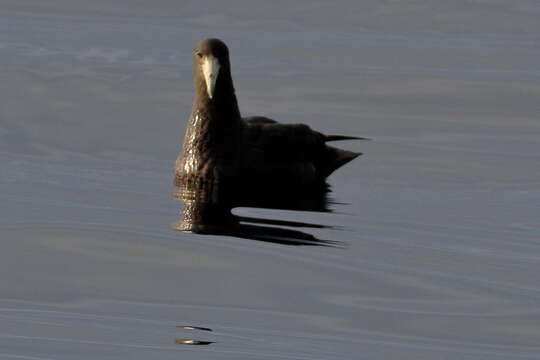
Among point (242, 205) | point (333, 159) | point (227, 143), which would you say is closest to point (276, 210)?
point (242, 205)

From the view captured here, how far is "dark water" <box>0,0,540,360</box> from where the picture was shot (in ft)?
35.3

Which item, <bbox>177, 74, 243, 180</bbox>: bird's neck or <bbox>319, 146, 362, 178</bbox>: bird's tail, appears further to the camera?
<bbox>319, 146, 362, 178</bbox>: bird's tail

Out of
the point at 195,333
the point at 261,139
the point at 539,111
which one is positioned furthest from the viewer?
the point at 539,111

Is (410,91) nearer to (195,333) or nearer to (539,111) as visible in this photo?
(539,111)

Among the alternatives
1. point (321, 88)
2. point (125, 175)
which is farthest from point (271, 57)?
point (125, 175)

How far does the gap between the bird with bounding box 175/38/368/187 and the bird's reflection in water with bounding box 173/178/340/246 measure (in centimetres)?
12

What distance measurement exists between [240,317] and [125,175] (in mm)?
4984

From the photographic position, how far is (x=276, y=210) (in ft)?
47.4

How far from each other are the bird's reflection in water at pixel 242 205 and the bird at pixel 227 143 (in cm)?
12

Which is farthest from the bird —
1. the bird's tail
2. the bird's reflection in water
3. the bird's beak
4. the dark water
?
the dark water

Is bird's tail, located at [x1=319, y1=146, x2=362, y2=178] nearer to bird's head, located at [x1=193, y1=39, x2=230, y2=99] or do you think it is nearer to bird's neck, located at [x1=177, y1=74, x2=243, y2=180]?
bird's neck, located at [x1=177, y1=74, x2=243, y2=180]

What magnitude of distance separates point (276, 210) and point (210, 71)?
5.17 ft

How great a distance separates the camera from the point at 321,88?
20.9 meters

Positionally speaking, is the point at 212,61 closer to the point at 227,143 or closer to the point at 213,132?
the point at 213,132
